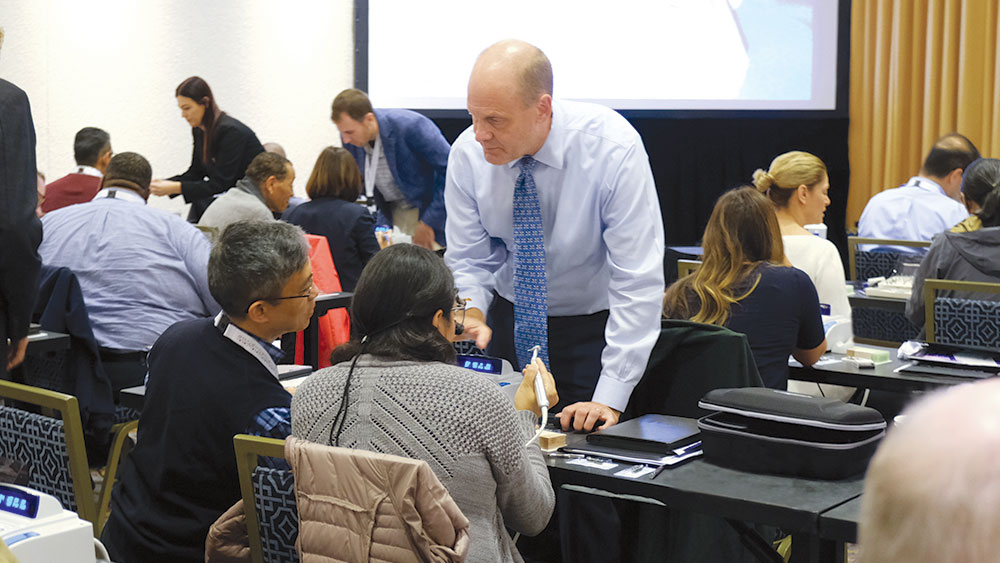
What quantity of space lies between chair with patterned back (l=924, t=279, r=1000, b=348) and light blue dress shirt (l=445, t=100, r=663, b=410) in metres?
1.72

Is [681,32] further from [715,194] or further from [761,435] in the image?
[761,435]

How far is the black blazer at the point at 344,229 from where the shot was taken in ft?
17.2

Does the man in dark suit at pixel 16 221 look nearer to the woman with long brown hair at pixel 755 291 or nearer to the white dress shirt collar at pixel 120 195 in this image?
the white dress shirt collar at pixel 120 195

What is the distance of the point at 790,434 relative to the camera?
6.50 feet

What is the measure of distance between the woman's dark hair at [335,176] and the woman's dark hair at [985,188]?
275cm

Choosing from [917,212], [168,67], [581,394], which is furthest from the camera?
[168,67]

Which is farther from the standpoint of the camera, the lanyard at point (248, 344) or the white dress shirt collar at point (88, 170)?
the white dress shirt collar at point (88, 170)

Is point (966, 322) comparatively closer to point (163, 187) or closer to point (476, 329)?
point (476, 329)

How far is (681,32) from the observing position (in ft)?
26.3

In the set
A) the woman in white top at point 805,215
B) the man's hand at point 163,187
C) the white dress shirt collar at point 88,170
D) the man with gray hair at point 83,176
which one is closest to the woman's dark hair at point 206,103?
the man's hand at point 163,187

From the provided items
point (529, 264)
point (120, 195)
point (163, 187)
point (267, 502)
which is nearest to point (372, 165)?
point (163, 187)

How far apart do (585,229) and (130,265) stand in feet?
6.75

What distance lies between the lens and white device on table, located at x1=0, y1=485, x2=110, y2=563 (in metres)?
1.45

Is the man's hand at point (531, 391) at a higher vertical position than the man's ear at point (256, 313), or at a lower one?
lower
